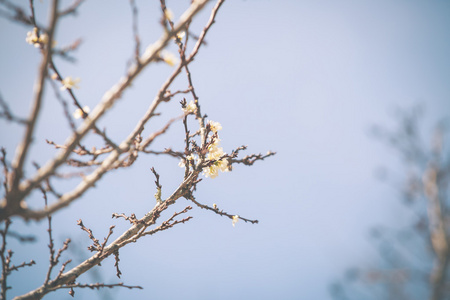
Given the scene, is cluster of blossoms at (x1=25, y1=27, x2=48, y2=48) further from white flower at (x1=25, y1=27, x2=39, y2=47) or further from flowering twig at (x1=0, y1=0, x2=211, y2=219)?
flowering twig at (x1=0, y1=0, x2=211, y2=219)

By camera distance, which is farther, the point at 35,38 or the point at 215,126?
the point at 215,126

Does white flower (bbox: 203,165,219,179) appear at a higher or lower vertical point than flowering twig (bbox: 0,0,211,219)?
higher

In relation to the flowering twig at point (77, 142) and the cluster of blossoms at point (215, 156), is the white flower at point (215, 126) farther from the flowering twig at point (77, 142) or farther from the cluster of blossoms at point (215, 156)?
the flowering twig at point (77, 142)

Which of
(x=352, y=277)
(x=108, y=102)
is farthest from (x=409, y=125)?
(x=108, y=102)

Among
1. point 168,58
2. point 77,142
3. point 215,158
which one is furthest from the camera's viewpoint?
point 215,158

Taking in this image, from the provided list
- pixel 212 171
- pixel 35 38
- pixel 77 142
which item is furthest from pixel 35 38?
pixel 212 171

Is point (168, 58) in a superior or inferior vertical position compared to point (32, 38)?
inferior

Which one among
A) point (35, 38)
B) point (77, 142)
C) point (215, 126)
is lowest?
point (77, 142)

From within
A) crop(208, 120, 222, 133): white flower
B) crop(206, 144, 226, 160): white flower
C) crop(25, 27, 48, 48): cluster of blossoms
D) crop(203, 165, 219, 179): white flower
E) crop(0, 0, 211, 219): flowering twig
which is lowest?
crop(0, 0, 211, 219): flowering twig

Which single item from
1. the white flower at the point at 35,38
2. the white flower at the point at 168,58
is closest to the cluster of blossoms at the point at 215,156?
the white flower at the point at 168,58

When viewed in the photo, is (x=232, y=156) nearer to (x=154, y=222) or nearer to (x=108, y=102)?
(x=154, y=222)

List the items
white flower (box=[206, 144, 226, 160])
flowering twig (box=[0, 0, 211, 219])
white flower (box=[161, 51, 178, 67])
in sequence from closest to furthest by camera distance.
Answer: flowering twig (box=[0, 0, 211, 219]), white flower (box=[161, 51, 178, 67]), white flower (box=[206, 144, 226, 160])

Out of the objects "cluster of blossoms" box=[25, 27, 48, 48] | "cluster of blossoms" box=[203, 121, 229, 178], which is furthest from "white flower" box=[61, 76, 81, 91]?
"cluster of blossoms" box=[203, 121, 229, 178]

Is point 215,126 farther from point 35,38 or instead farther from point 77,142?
point 35,38
